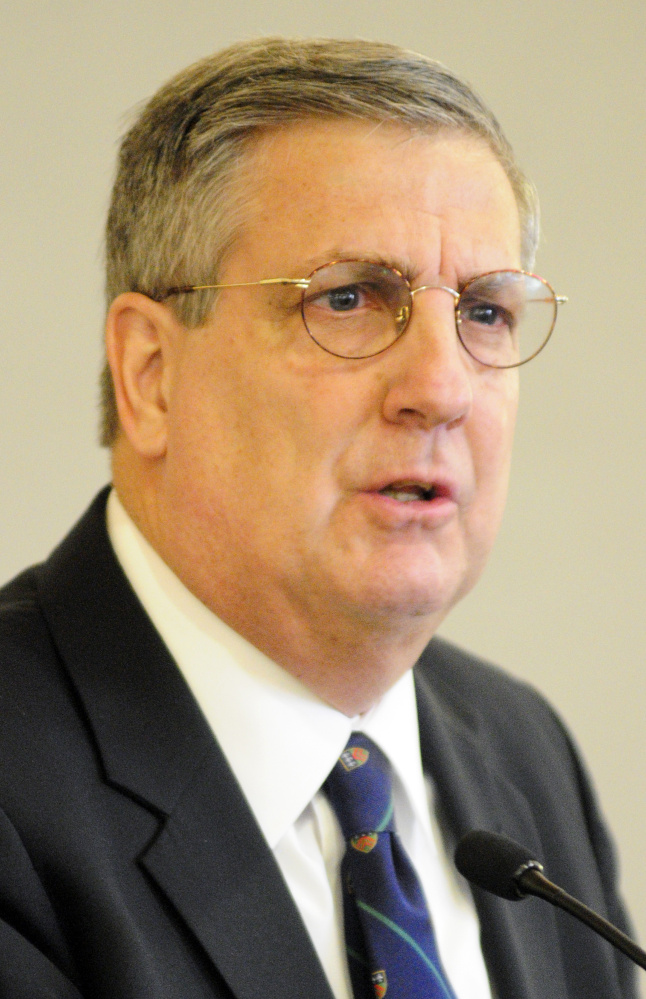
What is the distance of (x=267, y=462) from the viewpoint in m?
1.63

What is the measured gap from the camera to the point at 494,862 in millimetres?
1442

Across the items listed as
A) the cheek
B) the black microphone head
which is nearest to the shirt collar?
the black microphone head

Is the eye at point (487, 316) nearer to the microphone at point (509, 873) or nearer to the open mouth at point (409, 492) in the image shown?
the open mouth at point (409, 492)

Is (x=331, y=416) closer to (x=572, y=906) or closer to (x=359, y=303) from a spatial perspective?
(x=359, y=303)

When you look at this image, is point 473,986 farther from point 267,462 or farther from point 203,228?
point 203,228

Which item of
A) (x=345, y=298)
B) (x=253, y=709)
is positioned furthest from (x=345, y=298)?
(x=253, y=709)

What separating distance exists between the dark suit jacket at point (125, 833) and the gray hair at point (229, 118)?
38 centimetres

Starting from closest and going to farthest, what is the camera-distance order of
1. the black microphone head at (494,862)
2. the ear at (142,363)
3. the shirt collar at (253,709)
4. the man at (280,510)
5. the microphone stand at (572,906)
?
the microphone stand at (572,906) → the black microphone head at (494,862) → the man at (280,510) → the shirt collar at (253,709) → the ear at (142,363)

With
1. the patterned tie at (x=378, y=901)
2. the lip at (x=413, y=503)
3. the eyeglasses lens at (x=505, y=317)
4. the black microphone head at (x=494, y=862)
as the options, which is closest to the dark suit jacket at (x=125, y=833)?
the patterned tie at (x=378, y=901)

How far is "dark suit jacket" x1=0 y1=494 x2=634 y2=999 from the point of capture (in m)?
1.40

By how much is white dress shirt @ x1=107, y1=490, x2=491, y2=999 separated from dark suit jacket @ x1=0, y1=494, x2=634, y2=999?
4cm

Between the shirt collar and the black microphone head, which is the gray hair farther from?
the black microphone head

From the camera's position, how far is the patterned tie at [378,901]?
1558mm

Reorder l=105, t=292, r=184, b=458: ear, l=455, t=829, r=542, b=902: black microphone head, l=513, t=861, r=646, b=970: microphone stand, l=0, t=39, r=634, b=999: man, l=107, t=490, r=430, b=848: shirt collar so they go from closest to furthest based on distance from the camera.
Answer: l=513, t=861, r=646, b=970: microphone stand
l=455, t=829, r=542, b=902: black microphone head
l=0, t=39, r=634, b=999: man
l=107, t=490, r=430, b=848: shirt collar
l=105, t=292, r=184, b=458: ear
